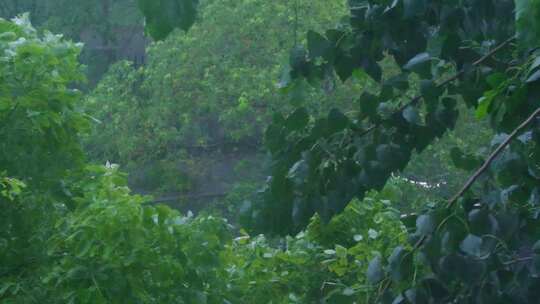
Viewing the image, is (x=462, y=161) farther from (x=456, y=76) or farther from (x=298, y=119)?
(x=298, y=119)

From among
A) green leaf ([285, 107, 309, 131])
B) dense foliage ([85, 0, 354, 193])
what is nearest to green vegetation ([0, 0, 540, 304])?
green leaf ([285, 107, 309, 131])

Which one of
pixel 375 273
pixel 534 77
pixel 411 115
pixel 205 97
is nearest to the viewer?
pixel 534 77

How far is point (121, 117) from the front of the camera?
17109mm

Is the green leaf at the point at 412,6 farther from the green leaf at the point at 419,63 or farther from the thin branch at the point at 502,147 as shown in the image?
the thin branch at the point at 502,147

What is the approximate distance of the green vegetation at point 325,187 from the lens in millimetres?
2576

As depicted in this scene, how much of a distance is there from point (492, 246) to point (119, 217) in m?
1.93

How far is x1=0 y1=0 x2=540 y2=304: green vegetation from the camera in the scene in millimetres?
2576

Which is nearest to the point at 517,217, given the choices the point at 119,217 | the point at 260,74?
the point at 119,217

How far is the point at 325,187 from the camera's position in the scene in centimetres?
293

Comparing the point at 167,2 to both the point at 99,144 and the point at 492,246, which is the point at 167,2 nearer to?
the point at 492,246

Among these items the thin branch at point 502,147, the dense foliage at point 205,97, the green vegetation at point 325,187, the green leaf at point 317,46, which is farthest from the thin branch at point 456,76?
the dense foliage at point 205,97

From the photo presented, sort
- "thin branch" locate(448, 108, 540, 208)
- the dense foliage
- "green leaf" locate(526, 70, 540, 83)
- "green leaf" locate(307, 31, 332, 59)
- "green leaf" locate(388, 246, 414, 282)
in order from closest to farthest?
"green leaf" locate(526, 70, 540, 83) < "thin branch" locate(448, 108, 540, 208) < "green leaf" locate(388, 246, 414, 282) < "green leaf" locate(307, 31, 332, 59) < the dense foliage

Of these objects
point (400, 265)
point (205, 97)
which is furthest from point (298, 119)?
A: point (205, 97)

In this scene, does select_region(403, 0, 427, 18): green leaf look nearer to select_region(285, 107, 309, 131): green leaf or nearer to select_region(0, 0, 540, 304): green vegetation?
select_region(0, 0, 540, 304): green vegetation
